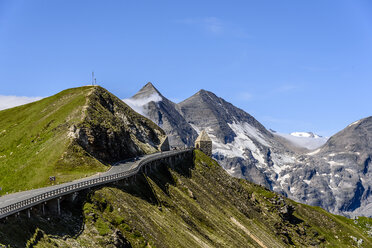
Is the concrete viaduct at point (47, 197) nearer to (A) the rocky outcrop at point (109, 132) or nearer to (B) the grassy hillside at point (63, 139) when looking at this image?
(B) the grassy hillside at point (63, 139)

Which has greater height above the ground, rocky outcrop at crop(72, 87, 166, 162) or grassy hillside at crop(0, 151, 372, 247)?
rocky outcrop at crop(72, 87, 166, 162)

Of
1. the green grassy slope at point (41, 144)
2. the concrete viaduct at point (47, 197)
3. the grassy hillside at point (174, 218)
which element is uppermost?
the green grassy slope at point (41, 144)

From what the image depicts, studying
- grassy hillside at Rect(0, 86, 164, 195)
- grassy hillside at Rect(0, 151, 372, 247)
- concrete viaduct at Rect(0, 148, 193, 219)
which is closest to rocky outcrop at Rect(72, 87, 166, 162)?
grassy hillside at Rect(0, 86, 164, 195)

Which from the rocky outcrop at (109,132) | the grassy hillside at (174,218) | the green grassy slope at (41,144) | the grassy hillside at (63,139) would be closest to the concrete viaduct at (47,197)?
the grassy hillside at (174,218)

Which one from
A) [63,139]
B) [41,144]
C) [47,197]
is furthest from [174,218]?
[41,144]

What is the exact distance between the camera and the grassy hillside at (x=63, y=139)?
11012 cm

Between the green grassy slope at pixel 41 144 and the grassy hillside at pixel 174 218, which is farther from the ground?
the green grassy slope at pixel 41 144

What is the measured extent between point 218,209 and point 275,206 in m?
64.6

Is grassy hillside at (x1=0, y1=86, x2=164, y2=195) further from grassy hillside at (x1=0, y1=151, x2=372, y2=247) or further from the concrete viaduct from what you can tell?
grassy hillside at (x1=0, y1=151, x2=372, y2=247)

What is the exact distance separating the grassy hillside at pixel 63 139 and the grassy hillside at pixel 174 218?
15769 mm

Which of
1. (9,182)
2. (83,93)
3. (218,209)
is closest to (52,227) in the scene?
(9,182)

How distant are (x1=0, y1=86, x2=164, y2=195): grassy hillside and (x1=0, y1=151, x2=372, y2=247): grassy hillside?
51.7ft

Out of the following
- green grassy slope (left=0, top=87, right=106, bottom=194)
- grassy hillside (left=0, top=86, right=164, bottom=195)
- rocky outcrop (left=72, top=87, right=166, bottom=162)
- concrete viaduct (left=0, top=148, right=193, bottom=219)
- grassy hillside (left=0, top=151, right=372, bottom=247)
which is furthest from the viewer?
rocky outcrop (left=72, top=87, right=166, bottom=162)

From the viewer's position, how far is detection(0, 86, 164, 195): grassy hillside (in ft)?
361
